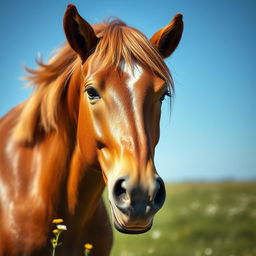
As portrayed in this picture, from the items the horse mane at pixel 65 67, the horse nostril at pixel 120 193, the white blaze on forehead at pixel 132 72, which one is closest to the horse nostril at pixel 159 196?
the horse nostril at pixel 120 193

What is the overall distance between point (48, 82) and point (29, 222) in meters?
1.40

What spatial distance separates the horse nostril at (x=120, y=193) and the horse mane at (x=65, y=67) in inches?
38.2

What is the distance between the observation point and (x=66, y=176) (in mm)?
3264

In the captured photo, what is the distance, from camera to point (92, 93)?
281cm

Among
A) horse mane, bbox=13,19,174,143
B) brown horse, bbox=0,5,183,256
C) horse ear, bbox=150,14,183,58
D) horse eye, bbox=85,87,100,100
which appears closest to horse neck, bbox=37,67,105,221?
brown horse, bbox=0,5,183,256

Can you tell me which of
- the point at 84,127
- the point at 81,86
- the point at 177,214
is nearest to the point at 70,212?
the point at 84,127

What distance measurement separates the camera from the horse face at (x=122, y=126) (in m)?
2.28

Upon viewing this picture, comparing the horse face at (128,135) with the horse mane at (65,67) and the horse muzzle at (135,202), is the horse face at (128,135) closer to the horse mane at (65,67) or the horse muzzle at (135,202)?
the horse muzzle at (135,202)

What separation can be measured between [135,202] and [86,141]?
91 centimetres

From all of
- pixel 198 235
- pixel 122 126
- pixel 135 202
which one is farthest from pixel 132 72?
pixel 198 235

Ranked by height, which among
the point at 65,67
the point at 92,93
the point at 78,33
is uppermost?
the point at 78,33

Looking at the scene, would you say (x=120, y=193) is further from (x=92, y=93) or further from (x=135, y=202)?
(x=92, y=93)

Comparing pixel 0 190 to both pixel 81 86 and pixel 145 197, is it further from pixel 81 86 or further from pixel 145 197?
pixel 145 197

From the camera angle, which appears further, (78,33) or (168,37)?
(168,37)
